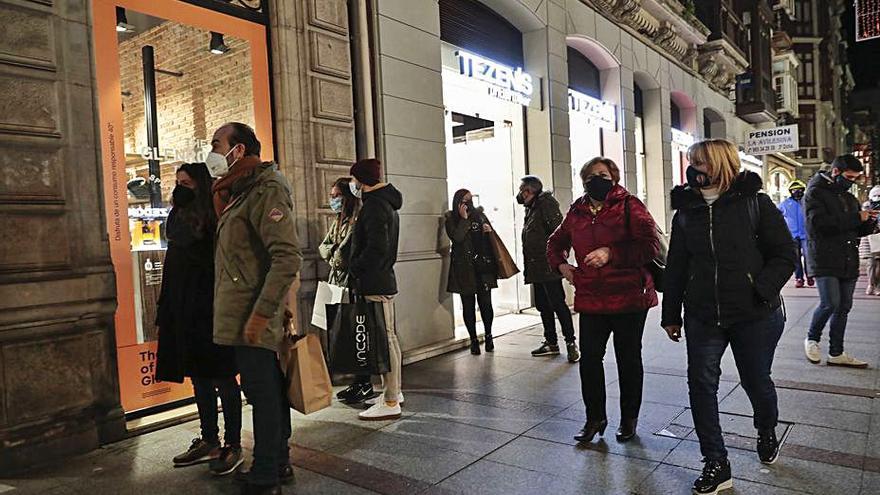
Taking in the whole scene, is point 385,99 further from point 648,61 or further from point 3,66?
point 648,61

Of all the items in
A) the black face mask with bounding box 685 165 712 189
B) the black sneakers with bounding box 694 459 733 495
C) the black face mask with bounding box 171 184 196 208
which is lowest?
the black sneakers with bounding box 694 459 733 495

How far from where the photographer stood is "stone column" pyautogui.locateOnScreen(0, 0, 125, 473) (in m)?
3.84

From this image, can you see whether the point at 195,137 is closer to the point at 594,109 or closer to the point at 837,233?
the point at 837,233

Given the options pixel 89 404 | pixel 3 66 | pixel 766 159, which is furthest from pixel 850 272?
pixel 766 159

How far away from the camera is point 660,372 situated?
5.75m

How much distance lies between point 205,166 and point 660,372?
4.25m

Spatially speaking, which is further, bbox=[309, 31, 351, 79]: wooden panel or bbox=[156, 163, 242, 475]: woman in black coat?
bbox=[309, 31, 351, 79]: wooden panel

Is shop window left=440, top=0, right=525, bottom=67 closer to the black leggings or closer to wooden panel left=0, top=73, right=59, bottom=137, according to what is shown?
the black leggings

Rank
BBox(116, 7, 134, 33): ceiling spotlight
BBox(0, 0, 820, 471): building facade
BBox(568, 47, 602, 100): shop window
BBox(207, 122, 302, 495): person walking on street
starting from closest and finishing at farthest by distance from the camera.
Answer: BBox(207, 122, 302, 495): person walking on street → BBox(0, 0, 820, 471): building facade → BBox(116, 7, 134, 33): ceiling spotlight → BBox(568, 47, 602, 100): shop window

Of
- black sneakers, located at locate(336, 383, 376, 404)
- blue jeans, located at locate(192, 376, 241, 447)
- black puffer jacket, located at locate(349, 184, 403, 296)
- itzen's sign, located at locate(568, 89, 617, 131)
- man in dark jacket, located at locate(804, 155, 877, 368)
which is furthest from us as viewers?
itzen's sign, located at locate(568, 89, 617, 131)

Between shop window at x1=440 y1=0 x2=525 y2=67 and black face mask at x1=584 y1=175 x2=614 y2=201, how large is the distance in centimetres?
467

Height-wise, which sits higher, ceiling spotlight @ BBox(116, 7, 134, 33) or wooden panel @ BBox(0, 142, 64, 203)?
ceiling spotlight @ BBox(116, 7, 134, 33)

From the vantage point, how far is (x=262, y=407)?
3.22m

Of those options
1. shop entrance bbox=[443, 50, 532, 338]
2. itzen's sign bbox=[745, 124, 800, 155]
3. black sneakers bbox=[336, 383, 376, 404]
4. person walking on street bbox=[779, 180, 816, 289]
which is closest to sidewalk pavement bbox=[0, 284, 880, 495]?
black sneakers bbox=[336, 383, 376, 404]
